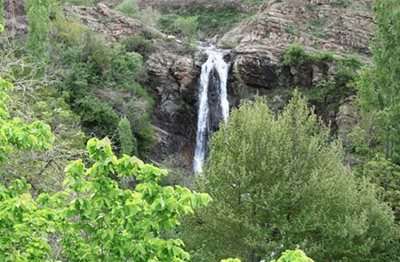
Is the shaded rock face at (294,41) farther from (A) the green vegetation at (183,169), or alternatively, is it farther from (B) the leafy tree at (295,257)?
(B) the leafy tree at (295,257)

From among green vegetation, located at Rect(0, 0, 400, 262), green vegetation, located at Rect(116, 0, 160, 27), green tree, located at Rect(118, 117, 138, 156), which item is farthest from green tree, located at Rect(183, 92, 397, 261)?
green vegetation, located at Rect(116, 0, 160, 27)

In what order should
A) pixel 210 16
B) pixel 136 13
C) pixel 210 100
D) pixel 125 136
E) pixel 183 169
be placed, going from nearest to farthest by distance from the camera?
1. pixel 125 136
2. pixel 183 169
3. pixel 210 100
4. pixel 136 13
5. pixel 210 16

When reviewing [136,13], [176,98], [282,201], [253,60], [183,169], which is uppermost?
[136,13]

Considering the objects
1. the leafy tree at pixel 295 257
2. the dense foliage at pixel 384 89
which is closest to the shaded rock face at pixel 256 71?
the dense foliage at pixel 384 89

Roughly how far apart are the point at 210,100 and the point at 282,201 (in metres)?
22.3

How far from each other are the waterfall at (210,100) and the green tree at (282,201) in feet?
62.5

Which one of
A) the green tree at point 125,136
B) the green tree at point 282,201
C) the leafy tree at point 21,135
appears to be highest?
the leafy tree at point 21,135

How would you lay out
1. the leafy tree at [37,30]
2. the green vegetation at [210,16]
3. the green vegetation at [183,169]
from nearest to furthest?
the green vegetation at [183,169] < the leafy tree at [37,30] < the green vegetation at [210,16]

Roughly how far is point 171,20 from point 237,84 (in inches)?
801

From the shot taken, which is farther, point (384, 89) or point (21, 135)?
point (384, 89)

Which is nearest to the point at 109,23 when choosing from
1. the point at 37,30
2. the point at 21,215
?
the point at 37,30

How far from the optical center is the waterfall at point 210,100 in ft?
120

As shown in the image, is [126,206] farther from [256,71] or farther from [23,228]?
[256,71]

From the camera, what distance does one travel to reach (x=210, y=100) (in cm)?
3756
